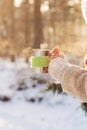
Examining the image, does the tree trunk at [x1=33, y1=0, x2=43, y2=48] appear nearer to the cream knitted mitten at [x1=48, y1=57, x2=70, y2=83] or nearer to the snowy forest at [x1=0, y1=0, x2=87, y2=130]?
the snowy forest at [x1=0, y1=0, x2=87, y2=130]

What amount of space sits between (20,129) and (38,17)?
21.9 ft

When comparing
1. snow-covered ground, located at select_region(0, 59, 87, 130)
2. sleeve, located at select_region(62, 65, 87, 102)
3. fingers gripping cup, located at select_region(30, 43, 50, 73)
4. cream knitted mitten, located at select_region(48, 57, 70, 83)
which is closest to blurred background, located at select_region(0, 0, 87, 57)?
snow-covered ground, located at select_region(0, 59, 87, 130)

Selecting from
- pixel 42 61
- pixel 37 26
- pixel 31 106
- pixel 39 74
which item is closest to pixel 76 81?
pixel 42 61

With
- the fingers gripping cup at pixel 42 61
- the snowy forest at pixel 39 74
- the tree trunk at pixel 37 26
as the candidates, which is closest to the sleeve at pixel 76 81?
the fingers gripping cup at pixel 42 61

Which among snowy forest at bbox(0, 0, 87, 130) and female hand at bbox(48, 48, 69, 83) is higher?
female hand at bbox(48, 48, 69, 83)

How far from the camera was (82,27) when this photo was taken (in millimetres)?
13672

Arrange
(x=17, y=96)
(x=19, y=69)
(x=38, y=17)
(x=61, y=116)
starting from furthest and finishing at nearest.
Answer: (x=38, y=17) → (x=19, y=69) → (x=17, y=96) → (x=61, y=116)

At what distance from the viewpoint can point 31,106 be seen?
1081 centimetres

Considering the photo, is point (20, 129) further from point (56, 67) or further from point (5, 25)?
point (5, 25)

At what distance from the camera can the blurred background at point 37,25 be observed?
12.4 m

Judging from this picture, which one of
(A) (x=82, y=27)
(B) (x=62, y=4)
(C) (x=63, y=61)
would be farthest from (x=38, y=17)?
(C) (x=63, y=61)

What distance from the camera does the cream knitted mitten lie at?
10.2ft

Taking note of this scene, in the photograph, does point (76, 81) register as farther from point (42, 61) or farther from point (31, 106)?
point (31, 106)

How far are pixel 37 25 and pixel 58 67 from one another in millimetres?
11596
